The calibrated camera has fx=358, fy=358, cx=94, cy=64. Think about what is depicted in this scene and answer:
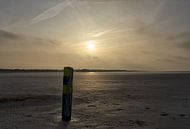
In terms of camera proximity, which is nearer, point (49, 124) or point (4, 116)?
point (49, 124)

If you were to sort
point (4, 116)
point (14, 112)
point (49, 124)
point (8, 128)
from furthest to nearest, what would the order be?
point (14, 112), point (4, 116), point (49, 124), point (8, 128)

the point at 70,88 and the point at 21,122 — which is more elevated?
the point at 70,88

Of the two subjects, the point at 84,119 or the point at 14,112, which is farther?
the point at 14,112

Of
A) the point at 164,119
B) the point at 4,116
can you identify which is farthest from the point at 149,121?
the point at 4,116

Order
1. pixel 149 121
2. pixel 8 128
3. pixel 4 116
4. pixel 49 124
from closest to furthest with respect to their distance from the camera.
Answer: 1. pixel 8 128
2. pixel 49 124
3. pixel 149 121
4. pixel 4 116

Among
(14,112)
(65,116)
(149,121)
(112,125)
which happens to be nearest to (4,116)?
(14,112)

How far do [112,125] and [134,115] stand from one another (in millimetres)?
3316

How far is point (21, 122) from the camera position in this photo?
48.5 feet

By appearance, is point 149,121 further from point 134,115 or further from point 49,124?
point 49,124

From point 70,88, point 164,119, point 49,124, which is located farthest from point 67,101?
point 164,119

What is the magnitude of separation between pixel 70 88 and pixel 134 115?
3641mm

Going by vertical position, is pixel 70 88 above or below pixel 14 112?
above

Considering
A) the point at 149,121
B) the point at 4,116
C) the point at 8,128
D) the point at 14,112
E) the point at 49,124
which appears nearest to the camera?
the point at 8,128

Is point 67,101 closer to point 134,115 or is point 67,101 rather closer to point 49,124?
point 49,124
